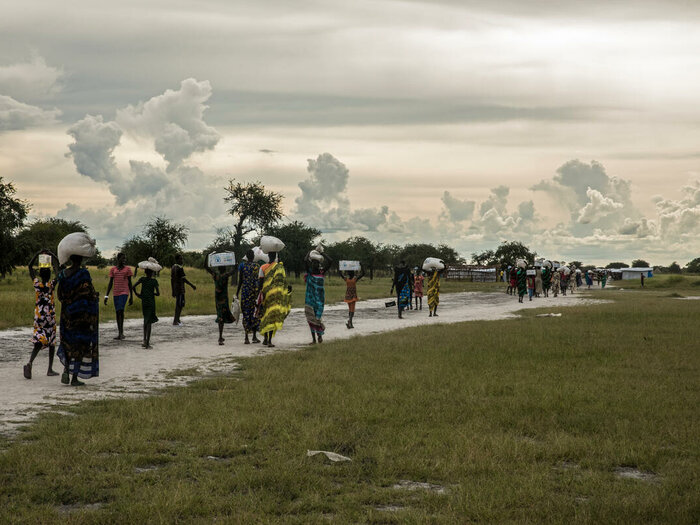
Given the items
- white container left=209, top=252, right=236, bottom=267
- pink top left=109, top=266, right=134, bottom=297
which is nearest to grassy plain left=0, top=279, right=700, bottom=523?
white container left=209, top=252, right=236, bottom=267

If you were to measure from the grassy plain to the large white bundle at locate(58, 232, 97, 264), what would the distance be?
249 centimetres

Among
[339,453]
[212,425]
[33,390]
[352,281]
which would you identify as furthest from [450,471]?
[352,281]

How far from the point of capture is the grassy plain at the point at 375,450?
17.0 feet

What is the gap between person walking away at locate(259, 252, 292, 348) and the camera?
1584 cm

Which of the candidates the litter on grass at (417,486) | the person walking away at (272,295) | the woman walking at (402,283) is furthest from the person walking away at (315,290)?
the litter on grass at (417,486)

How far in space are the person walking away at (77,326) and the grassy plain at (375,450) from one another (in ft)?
5.42

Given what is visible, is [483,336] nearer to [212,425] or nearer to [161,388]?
[161,388]

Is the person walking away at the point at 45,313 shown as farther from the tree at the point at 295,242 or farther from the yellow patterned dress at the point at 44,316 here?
the tree at the point at 295,242

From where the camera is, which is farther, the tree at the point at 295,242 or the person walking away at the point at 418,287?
the tree at the point at 295,242

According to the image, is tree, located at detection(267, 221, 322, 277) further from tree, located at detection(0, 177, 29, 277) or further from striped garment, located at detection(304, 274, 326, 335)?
striped garment, located at detection(304, 274, 326, 335)

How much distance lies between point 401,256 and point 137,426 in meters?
133

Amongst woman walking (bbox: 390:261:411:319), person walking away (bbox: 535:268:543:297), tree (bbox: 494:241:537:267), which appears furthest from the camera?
tree (bbox: 494:241:537:267)

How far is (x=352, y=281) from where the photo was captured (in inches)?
863

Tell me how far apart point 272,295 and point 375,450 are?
9447 millimetres
